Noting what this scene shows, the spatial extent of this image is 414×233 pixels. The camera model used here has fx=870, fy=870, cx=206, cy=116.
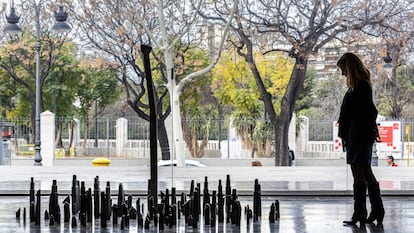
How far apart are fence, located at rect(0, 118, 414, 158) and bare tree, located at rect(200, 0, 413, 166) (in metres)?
5.07

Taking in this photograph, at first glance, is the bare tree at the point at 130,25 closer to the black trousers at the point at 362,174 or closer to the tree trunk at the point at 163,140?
the tree trunk at the point at 163,140

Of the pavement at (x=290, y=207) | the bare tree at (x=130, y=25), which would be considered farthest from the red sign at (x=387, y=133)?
the pavement at (x=290, y=207)

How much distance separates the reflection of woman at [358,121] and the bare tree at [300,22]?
24176mm

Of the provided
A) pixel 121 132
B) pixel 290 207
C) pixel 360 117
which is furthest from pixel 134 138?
pixel 360 117

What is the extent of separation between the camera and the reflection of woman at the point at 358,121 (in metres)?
9.35

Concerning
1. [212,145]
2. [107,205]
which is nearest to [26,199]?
[107,205]

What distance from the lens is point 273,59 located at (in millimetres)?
43719

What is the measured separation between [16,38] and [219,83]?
10.6 m

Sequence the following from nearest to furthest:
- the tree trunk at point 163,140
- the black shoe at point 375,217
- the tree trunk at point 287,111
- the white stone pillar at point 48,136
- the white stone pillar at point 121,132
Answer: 1. the black shoe at point 375,217
2. the tree trunk at point 287,111
3. the white stone pillar at point 48,136
4. the tree trunk at point 163,140
5. the white stone pillar at point 121,132

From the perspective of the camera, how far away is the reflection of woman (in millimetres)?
9352

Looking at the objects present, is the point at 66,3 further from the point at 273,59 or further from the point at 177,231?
the point at 177,231

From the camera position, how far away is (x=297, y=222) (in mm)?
10375

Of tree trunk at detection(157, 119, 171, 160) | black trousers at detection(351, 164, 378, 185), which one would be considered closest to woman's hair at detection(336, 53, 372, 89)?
black trousers at detection(351, 164, 378, 185)

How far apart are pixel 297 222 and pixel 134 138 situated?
102ft
